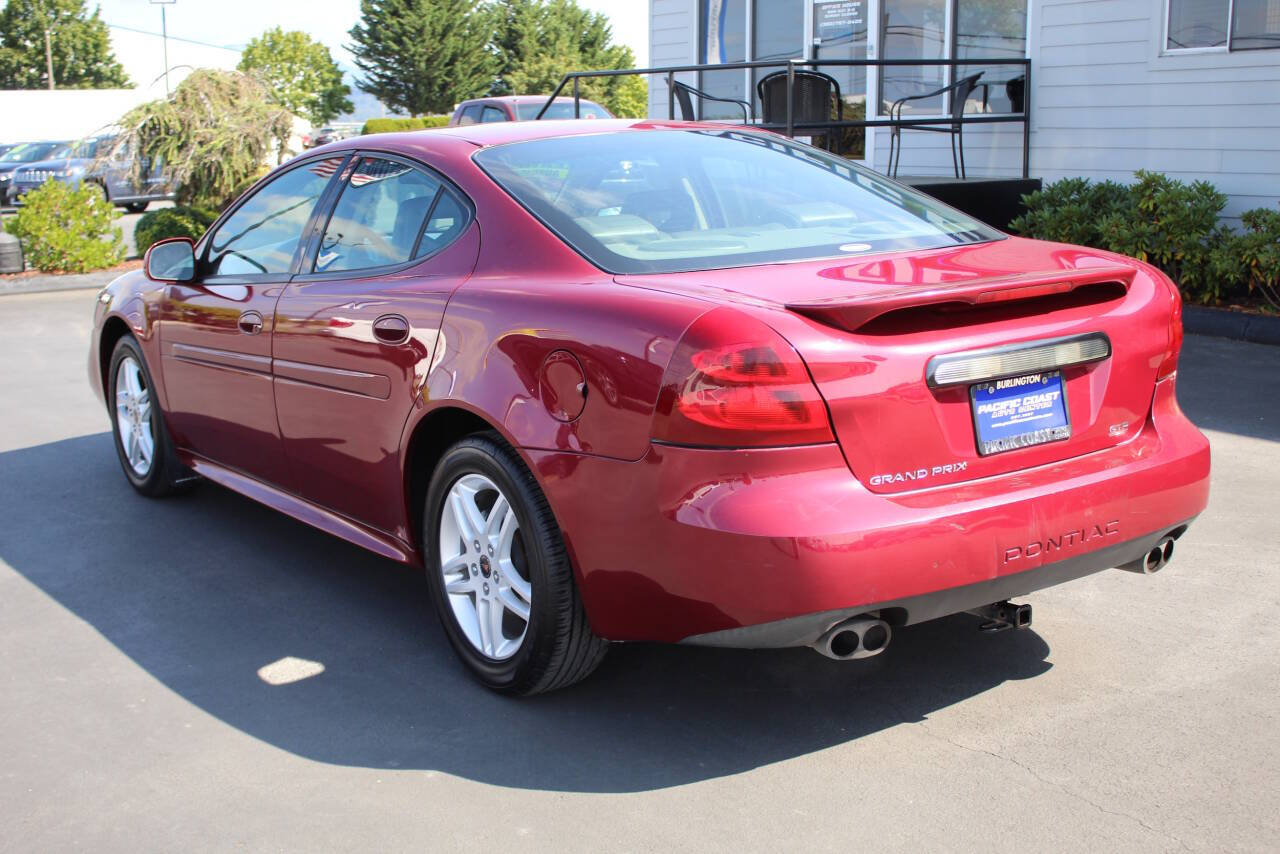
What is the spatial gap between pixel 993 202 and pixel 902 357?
893 centimetres

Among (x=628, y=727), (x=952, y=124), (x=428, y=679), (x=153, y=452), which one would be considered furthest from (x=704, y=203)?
(x=952, y=124)

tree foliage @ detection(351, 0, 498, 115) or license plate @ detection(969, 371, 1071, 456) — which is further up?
tree foliage @ detection(351, 0, 498, 115)

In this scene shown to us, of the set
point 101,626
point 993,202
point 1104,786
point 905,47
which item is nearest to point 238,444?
point 101,626

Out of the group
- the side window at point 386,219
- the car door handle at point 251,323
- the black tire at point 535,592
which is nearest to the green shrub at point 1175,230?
the side window at point 386,219

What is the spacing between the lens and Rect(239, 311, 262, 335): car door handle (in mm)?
4684

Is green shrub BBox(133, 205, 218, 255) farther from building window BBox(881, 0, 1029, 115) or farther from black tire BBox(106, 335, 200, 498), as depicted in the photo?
black tire BBox(106, 335, 200, 498)

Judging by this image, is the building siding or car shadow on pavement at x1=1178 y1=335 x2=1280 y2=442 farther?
the building siding

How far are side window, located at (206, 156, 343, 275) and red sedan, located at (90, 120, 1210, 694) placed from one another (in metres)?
0.12

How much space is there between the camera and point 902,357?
309 centimetres

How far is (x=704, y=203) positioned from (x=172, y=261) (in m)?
2.52

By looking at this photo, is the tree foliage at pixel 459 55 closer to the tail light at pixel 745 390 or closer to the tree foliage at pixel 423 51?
the tree foliage at pixel 423 51

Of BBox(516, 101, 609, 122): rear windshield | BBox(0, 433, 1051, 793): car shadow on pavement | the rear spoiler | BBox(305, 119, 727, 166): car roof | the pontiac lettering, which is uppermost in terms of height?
BBox(516, 101, 609, 122): rear windshield

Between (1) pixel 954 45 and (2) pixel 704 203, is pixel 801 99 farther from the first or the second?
(2) pixel 704 203

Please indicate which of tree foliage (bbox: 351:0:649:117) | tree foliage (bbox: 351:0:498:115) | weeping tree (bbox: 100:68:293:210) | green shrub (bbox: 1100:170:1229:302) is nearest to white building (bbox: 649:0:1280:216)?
green shrub (bbox: 1100:170:1229:302)
